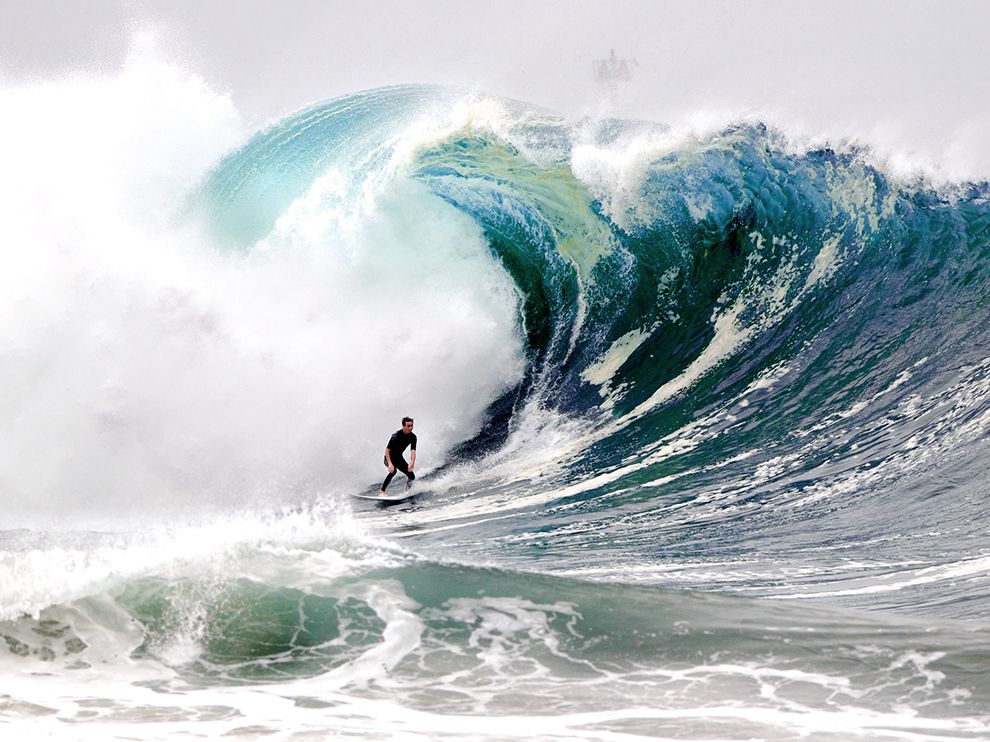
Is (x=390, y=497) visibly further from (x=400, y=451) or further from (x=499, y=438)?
(x=499, y=438)

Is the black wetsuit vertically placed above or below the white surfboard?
above

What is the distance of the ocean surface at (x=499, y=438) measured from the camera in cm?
593

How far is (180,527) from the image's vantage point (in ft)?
26.5

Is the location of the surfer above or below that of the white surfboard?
above

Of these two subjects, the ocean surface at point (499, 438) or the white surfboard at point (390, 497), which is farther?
the white surfboard at point (390, 497)

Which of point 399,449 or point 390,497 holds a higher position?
point 399,449

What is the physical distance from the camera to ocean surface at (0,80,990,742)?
593 centimetres

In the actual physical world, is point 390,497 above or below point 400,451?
below

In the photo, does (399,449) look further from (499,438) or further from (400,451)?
(499,438)

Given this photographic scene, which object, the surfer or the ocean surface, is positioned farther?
the surfer

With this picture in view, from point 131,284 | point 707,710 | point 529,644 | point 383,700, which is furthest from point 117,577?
point 131,284

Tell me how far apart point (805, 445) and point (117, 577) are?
5.45m

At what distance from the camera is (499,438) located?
33.7 ft

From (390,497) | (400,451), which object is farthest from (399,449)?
(390,497)
